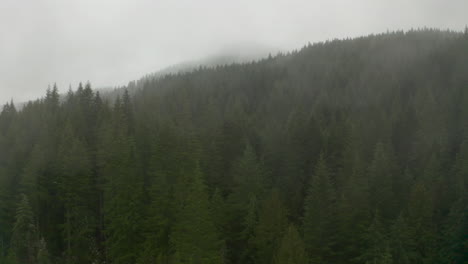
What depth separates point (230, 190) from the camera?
155 ft

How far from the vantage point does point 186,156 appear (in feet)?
143

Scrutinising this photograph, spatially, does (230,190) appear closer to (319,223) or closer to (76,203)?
(319,223)

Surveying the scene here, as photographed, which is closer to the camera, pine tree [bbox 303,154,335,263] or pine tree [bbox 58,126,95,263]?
pine tree [bbox 303,154,335,263]

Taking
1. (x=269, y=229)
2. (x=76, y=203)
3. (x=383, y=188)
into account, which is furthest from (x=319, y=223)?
(x=76, y=203)

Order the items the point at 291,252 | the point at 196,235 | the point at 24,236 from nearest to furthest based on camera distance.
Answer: the point at 291,252
the point at 196,235
the point at 24,236

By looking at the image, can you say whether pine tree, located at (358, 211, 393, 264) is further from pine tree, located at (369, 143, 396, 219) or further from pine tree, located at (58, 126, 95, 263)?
pine tree, located at (58, 126, 95, 263)

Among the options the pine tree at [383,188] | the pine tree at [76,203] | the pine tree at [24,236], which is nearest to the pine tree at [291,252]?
the pine tree at [383,188]

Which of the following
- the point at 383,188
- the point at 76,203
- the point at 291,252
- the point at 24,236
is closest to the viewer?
the point at 291,252

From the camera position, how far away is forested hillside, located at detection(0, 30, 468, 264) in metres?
32.3

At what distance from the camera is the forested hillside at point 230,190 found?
32281mm

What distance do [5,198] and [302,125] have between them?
122 feet

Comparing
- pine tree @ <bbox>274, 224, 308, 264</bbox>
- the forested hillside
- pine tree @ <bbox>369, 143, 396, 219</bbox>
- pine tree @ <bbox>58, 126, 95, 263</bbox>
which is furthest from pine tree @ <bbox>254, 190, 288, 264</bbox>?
pine tree @ <bbox>58, 126, 95, 263</bbox>

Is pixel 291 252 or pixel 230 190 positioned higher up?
pixel 230 190

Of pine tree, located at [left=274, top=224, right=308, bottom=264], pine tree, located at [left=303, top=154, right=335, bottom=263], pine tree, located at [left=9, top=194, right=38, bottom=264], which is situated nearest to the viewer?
pine tree, located at [left=274, top=224, right=308, bottom=264]
